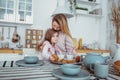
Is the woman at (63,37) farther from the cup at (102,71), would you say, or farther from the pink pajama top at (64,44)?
the cup at (102,71)

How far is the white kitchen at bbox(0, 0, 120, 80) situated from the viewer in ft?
8.86

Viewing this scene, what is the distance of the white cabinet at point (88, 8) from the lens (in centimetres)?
345

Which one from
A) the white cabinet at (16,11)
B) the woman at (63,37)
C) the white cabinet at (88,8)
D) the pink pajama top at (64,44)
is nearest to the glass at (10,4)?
the white cabinet at (16,11)

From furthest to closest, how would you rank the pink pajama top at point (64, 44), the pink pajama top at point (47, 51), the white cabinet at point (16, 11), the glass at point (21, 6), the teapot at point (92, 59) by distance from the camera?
the glass at point (21, 6) < the white cabinet at point (16, 11) < the pink pajama top at point (64, 44) < the pink pajama top at point (47, 51) < the teapot at point (92, 59)

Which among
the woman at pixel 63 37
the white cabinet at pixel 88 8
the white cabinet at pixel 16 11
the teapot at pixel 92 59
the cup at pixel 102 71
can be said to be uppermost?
the white cabinet at pixel 88 8

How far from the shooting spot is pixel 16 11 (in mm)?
2762

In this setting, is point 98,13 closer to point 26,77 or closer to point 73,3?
point 73,3

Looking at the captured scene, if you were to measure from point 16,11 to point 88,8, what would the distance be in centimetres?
175

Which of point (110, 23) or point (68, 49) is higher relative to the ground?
point (110, 23)

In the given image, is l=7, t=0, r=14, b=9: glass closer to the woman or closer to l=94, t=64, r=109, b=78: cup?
the woman

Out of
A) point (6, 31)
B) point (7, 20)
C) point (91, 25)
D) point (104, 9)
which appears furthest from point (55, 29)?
point (104, 9)

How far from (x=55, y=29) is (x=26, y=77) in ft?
4.49

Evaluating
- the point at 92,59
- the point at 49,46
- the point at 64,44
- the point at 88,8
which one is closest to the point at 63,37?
the point at 64,44

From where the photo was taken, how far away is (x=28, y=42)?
304 centimetres
